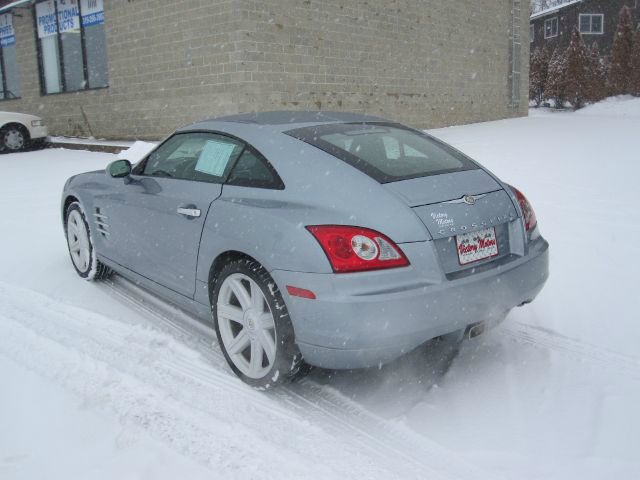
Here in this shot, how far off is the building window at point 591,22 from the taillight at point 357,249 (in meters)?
44.7

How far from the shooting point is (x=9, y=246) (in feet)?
21.0

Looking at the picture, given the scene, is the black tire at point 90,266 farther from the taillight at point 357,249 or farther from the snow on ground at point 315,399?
the taillight at point 357,249

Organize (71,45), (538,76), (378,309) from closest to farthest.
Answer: (378,309) < (71,45) < (538,76)

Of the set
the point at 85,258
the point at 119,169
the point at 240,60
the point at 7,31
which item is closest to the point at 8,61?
the point at 7,31

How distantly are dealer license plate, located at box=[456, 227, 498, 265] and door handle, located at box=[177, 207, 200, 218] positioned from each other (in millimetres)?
1519

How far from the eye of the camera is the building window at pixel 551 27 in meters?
43.0

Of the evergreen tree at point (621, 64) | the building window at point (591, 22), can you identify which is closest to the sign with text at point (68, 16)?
the evergreen tree at point (621, 64)

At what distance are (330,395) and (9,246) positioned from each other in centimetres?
457

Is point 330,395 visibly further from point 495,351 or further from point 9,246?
point 9,246

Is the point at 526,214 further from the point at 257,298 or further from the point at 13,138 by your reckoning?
the point at 13,138

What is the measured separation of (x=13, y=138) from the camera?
49.9 feet

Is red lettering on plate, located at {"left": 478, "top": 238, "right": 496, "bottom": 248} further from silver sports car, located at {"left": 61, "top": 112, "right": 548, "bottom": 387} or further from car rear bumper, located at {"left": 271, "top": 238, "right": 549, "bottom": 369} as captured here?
car rear bumper, located at {"left": 271, "top": 238, "right": 549, "bottom": 369}

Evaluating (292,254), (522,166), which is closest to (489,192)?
(292,254)

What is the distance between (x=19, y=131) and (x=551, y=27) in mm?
38908
